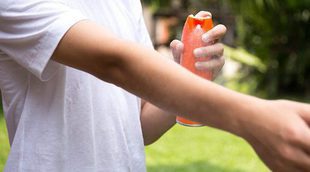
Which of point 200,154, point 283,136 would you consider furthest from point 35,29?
point 200,154

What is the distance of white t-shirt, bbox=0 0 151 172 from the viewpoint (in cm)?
148

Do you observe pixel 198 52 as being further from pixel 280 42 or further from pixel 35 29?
pixel 280 42

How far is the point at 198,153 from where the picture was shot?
6082 mm

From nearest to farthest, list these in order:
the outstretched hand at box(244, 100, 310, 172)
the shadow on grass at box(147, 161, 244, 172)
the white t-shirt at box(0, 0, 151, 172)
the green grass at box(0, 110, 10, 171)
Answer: the outstretched hand at box(244, 100, 310, 172) < the white t-shirt at box(0, 0, 151, 172) < the shadow on grass at box(147, 161, 244, 172) < the green grass at box(0, 110, 10, 171)

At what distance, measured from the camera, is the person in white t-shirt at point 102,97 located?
3.77 feet

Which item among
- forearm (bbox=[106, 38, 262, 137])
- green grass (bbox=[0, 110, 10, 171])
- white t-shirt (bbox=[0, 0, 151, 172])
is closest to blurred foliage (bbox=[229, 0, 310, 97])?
green grass (bbox=[0, 110, 10, 171])

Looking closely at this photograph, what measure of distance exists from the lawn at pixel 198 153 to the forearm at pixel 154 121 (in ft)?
12.0

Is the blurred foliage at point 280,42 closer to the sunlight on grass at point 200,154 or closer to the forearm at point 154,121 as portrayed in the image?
the sunlight on grass at point 200,154

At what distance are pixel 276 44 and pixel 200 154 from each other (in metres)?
3.30

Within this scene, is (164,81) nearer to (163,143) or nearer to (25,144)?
(25,144)

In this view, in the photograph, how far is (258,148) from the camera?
3.84ft

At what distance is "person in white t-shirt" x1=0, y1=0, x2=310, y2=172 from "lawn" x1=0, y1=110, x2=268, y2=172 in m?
3.76

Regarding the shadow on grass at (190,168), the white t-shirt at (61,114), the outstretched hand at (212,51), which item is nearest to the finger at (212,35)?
the outstretched hand at (212,51)

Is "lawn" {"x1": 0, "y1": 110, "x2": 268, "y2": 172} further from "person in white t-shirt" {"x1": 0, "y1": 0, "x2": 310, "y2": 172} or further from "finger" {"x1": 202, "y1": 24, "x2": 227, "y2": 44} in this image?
"finger" {"x1": 202, "y1": 24, "x2": 227, "y2": 44}
